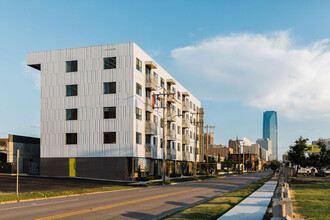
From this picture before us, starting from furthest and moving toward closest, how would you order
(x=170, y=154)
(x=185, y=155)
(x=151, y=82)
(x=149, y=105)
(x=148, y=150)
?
1. (x=185, y=155)
2. (x=170, y=154)
3. (x=149, y=105)
4. (x=151, y=82)
5. (x=148, y=150)

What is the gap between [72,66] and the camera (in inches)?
1950

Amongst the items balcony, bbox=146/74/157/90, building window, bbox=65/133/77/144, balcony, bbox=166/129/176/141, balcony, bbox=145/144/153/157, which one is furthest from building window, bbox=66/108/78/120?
balcony, bbox=166/129/176/141

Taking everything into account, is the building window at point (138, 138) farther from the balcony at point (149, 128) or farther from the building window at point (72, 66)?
the building window at point (72, 66)

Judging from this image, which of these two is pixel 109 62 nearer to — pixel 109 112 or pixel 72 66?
pixel 72 66

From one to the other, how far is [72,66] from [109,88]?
20.7 ft

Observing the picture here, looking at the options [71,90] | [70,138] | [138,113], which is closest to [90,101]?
[71,90]

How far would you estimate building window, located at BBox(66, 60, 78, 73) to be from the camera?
162ft

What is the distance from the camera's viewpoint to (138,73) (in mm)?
49500

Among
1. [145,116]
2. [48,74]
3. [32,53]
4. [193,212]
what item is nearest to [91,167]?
[145,116]

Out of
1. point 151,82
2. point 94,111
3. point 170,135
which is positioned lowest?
point 170,135

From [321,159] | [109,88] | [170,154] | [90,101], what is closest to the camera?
[109,88]

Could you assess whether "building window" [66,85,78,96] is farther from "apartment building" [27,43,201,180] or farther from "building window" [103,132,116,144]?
"building window" [103,132,116,144]

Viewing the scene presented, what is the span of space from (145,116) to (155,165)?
30.7ft

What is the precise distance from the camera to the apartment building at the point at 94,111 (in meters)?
47.2
